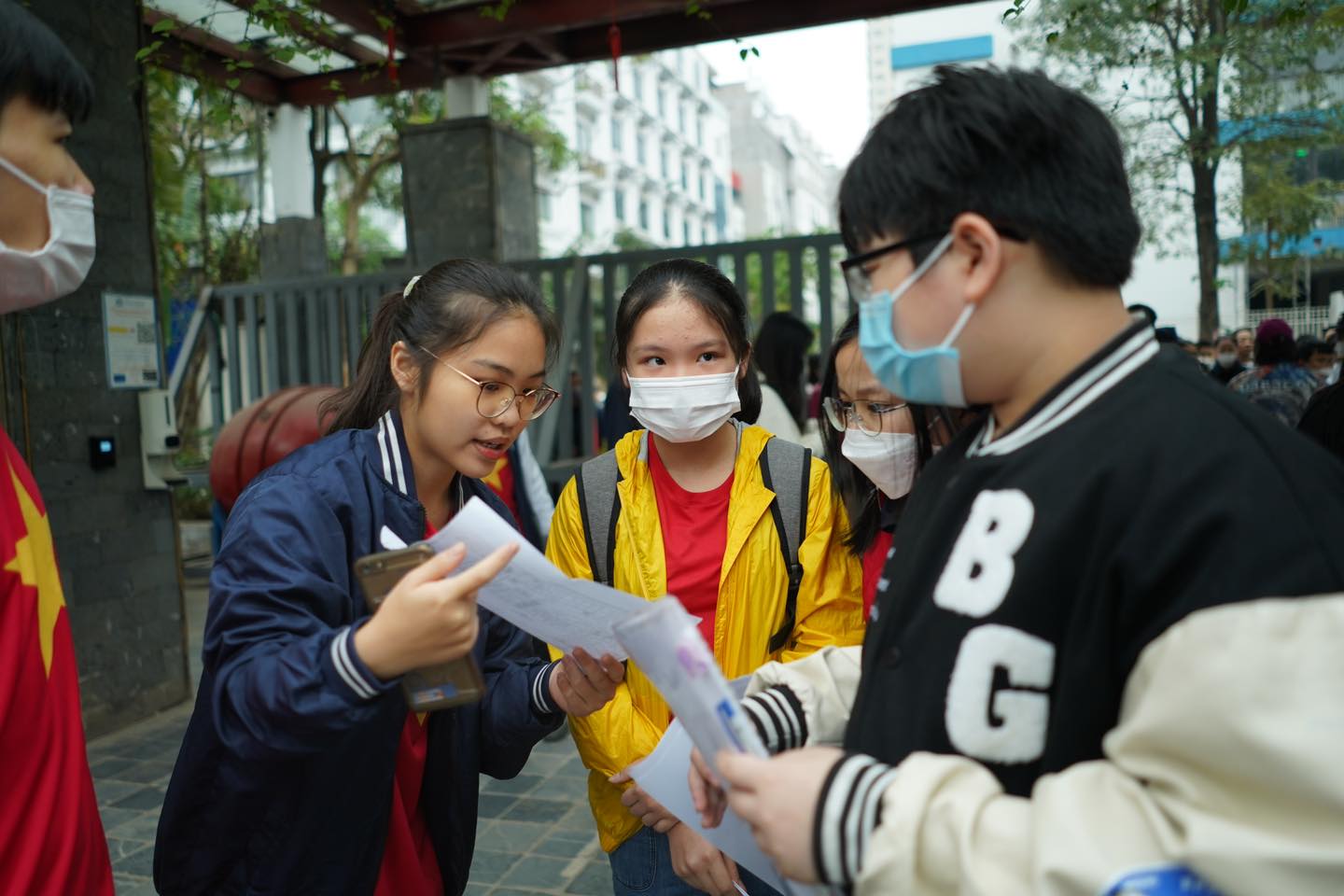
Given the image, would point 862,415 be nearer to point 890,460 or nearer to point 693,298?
point 890,460

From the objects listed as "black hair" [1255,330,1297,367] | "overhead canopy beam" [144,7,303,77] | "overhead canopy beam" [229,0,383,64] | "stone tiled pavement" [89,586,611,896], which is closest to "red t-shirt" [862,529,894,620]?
"stone tiled pavement" [89,586,611,896]

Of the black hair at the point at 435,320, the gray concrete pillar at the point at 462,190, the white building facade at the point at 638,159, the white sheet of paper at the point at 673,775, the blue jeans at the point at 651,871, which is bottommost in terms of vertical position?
the blue jeans at the point at 651,871

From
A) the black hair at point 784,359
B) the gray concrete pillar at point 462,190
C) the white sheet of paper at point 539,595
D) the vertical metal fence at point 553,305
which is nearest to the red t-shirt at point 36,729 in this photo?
the white sheet of paper at point 539,595

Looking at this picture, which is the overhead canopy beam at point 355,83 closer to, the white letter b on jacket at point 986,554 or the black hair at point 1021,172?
the black hair at point 1021,172

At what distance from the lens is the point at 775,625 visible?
2.28 m

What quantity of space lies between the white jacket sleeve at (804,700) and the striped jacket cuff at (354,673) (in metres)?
0.57

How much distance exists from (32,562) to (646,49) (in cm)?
699

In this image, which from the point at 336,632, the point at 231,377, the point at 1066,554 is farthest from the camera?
the point at 231,377

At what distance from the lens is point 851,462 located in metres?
2.66

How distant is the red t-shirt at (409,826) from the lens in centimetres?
202

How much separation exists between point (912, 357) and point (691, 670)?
1.56 feet

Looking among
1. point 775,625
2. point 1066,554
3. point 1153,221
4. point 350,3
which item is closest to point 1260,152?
point 1153,221

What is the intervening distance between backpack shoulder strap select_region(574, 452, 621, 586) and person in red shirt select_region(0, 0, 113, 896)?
1.03 m

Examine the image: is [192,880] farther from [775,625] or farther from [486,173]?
[486,173]
